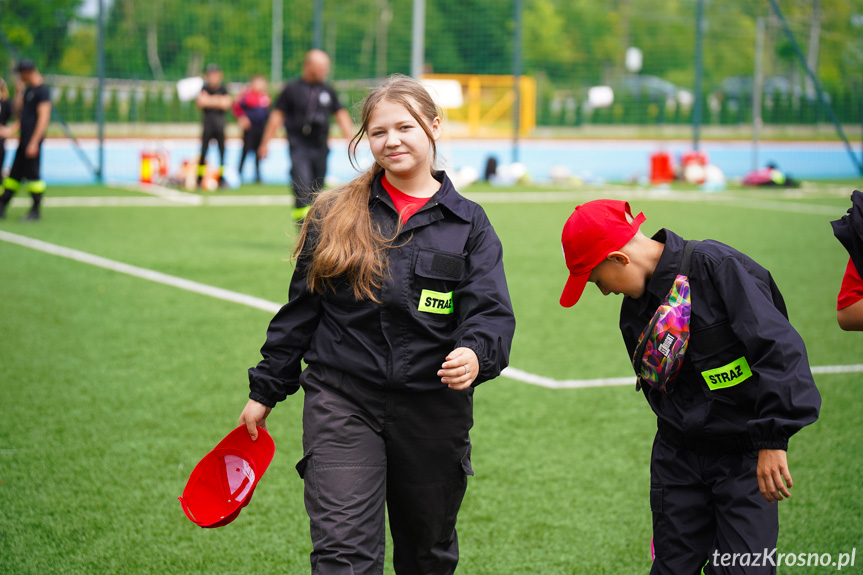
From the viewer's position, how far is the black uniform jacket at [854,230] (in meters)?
2.88

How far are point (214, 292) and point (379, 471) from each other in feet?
19.7

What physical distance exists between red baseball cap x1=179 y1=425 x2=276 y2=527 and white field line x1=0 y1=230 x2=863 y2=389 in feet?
10.5

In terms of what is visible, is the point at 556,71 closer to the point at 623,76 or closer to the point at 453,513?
the point at 623,76

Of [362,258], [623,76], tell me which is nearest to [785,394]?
[362,258]

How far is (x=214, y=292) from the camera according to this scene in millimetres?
8469

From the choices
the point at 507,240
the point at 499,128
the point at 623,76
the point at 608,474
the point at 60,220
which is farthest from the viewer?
the point at 623,76

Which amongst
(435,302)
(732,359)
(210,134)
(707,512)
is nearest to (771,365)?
(732,359)

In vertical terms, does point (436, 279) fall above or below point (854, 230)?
below

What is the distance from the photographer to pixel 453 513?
9.56ft

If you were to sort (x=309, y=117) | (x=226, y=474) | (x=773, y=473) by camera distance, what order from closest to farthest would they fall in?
(x=773, y=473)
(x=226, y=474)
(x=309, y=117)

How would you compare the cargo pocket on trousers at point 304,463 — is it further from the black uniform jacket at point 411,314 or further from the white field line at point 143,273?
the white field line at point 143,273

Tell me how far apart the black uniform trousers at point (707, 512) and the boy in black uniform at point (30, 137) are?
11.7 metres

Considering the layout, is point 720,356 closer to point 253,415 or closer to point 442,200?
point 442,200

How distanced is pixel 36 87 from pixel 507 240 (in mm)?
6772
